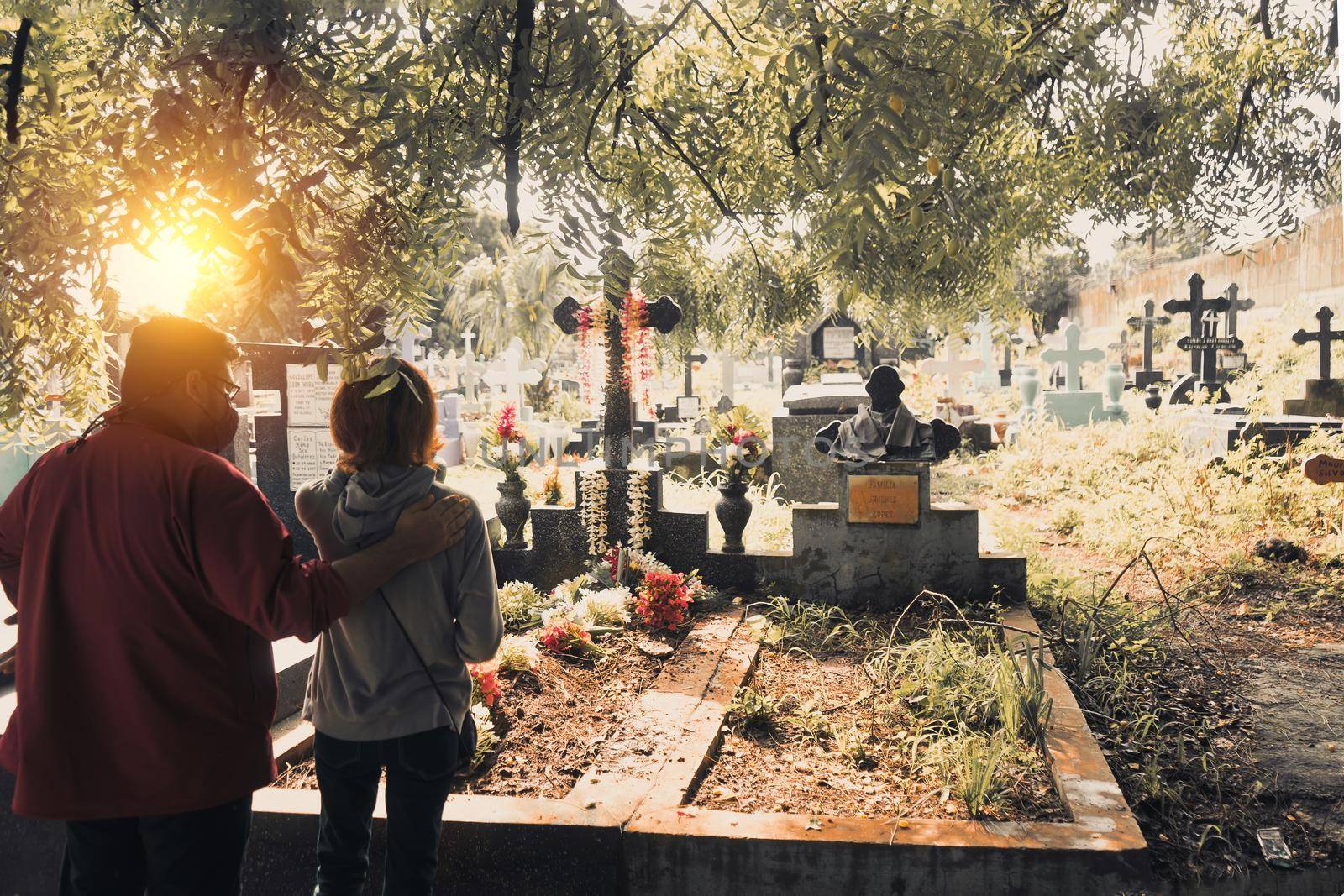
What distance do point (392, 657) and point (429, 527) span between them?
0.33 m

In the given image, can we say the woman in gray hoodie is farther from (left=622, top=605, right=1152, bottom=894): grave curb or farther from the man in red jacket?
(left=622, top=605, right=1152, bottom=894): grave curb

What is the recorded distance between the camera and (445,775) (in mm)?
2299

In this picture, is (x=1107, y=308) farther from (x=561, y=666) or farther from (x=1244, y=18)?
(x=561, y=666)

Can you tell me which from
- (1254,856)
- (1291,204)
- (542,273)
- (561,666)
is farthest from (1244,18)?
(542,273)

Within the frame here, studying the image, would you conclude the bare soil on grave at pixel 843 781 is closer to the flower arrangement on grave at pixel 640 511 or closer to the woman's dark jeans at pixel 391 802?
the woman's dark jeans at pixel 391 802

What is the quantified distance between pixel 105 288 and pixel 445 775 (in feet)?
4.56

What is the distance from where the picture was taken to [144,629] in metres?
1.87

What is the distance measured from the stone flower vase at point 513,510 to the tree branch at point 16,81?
16.7ft

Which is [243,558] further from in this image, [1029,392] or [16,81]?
[1029,392]

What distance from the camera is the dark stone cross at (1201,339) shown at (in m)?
14.1

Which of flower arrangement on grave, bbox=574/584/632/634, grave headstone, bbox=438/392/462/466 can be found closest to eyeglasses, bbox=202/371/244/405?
flower arrangement on grave, bbox=574/584/632/634

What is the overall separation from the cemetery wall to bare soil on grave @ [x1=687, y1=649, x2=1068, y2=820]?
15248mm

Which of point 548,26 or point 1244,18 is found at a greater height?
point 1244,18

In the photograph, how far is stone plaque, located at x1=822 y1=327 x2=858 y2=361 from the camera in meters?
15.9
